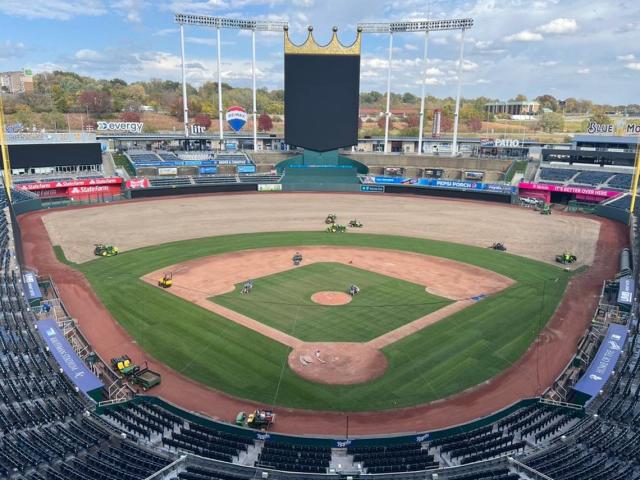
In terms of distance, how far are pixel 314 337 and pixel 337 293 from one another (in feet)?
25.4

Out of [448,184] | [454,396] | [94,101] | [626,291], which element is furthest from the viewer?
[94,101]

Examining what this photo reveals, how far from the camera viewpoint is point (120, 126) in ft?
308

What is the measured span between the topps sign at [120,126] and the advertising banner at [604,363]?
89654 millimetres

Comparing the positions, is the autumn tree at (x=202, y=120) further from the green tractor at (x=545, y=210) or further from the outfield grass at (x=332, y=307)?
the outfield grass at (x=332, y=307)

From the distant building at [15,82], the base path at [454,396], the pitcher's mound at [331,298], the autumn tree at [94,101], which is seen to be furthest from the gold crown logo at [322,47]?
the distant building at [15,82]

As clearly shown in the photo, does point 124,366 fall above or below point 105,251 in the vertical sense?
below

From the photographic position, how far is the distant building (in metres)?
183

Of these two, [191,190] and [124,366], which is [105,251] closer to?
[124,366]

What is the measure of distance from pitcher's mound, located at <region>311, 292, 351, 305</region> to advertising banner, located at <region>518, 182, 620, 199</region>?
5668 centimetres

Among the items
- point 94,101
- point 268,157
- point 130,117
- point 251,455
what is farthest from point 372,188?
point 94,101

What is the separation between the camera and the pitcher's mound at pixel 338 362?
2706 cm

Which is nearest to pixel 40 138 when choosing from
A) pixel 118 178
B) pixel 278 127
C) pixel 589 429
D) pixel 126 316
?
pixel 118 178

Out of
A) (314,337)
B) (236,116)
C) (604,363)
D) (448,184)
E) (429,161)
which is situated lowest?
(314,337)

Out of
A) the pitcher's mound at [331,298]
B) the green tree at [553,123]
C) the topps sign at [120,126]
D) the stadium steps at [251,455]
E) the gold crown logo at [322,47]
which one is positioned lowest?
the stadium steps at [251,455]
